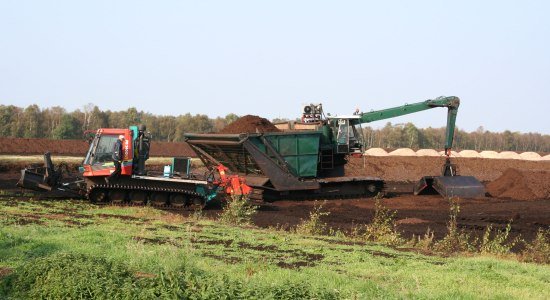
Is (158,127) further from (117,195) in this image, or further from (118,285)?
(118,285)

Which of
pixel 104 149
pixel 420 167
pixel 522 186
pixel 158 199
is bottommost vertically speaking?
pixel 158 199

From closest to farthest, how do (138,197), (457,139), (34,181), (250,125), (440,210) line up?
(34,181)
(138,197)
(440,210)
(250,125)
(457,139)

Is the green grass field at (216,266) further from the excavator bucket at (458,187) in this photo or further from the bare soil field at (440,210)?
the excavator bucket at (458,187)

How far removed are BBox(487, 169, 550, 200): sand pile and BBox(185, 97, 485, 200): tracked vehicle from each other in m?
3.02

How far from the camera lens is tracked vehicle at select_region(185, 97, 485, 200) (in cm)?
2909

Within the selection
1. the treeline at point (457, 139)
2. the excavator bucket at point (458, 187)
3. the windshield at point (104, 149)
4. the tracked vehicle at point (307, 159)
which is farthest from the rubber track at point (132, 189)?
the treeline at point (457, 139)

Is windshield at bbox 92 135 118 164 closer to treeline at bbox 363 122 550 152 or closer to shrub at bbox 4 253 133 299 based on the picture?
shrub at bbox 4 253 133 299

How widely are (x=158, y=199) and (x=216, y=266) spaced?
13806 millimetres

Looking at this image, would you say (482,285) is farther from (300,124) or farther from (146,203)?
(300,124)

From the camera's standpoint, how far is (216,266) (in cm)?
1139

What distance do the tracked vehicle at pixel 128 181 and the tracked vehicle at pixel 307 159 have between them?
13.2 feet

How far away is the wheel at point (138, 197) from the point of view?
24.7 metres

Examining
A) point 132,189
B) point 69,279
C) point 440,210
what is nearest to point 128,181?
point 132,189

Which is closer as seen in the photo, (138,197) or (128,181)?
(128,181)
